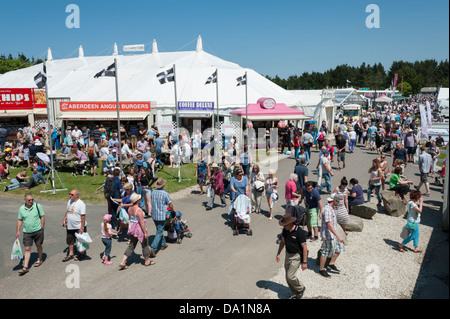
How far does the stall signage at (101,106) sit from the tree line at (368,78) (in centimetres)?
7121

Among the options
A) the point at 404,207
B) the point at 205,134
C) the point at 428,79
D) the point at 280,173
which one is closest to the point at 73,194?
the point at 404,207

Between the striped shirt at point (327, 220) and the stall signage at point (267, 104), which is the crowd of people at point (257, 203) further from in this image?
the stall signage at point (267, 104)

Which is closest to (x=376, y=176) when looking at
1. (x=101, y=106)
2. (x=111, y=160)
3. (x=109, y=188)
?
(x=109, y=188)

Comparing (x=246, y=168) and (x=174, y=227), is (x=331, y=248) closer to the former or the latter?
(x=174, y=227)

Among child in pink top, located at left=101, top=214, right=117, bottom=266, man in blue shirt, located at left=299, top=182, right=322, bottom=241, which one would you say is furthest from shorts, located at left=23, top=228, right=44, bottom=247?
man in blue shirt, located at left=299, top=182, right=322, bottom=241

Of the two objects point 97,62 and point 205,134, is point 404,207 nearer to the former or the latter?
point 205,134

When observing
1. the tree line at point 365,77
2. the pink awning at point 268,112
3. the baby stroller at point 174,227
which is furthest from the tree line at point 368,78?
the baby stroller at point 174,227

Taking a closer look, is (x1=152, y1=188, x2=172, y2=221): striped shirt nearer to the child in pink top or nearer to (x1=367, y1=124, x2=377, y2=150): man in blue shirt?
the child in pink top

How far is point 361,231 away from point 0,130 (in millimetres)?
19542

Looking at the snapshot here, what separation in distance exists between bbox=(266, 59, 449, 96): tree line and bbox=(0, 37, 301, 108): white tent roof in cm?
6227

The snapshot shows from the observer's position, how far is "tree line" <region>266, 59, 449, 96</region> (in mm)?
90812

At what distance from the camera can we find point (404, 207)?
10016 millimetres

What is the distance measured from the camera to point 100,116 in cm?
2217

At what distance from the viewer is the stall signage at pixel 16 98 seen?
2298 cm
